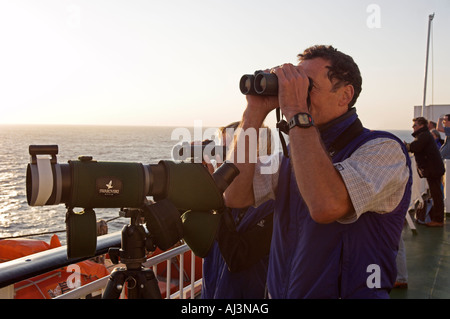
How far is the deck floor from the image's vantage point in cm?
409

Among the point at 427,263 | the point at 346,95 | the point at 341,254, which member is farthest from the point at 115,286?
the point at 427,263

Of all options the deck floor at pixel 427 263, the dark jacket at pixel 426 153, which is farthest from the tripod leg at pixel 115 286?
the dark jacket at pixel 426 153

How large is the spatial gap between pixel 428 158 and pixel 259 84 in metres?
5.69

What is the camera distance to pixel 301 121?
1.46 m

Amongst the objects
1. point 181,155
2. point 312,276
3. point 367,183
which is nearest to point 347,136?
point 367,183

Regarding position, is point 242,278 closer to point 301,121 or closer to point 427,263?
point 301,121

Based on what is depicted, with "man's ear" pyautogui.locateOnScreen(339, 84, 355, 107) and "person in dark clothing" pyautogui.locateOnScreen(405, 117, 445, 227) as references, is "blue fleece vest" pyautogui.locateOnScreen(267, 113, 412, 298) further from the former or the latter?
"person in dark clothing" pyautogui.locateOnScreen(405, 117, 445, 227)

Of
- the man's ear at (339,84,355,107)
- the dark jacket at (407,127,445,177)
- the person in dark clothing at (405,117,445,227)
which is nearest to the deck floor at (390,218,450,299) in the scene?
the person in dark clothing at (405,117,445,227)

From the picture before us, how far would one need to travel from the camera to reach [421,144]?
642 centimetres

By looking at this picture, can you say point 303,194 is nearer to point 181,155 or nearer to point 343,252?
point 343,252

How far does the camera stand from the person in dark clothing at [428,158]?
21.0 ft

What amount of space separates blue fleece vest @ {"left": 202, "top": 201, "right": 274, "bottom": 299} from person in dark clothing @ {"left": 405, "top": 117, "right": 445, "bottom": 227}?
5.09 meters

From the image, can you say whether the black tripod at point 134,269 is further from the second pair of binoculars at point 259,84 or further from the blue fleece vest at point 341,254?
the second pair of binoculars at point 259,84
